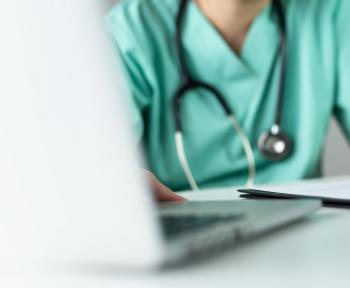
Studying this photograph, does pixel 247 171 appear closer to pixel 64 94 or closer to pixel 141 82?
pixel 141 82

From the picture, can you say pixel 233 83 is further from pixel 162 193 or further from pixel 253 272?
pixel 253 272

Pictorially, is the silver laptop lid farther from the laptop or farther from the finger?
the finger

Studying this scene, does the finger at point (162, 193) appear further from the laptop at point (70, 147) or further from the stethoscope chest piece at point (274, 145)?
the stethoscope chest piece at point (274, 145)

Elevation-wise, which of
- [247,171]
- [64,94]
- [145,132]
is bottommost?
[247,171]

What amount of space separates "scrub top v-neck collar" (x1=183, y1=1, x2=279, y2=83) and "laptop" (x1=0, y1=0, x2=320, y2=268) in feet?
2.83

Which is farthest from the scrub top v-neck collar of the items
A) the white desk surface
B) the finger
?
the white desk surface

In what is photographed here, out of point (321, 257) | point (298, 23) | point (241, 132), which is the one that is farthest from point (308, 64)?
point (321, 257)

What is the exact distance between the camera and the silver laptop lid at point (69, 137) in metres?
0.21

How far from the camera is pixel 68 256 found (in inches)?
9.6

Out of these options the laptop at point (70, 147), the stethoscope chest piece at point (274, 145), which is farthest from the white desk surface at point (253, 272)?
the stethoscope chest piece at point (274, 145)

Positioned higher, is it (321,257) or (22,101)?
(22,101)

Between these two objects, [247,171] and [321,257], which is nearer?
[321,257]

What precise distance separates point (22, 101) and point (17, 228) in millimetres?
52

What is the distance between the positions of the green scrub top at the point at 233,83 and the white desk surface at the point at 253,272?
2.27 feet
